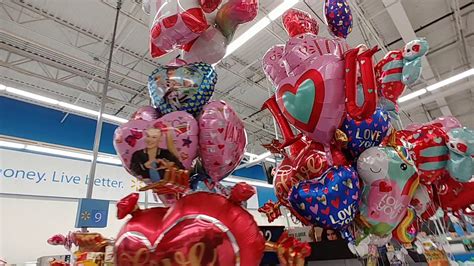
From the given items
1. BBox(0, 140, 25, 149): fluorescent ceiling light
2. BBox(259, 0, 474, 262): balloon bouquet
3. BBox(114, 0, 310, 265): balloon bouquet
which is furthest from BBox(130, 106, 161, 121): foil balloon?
BBox(0, 140, 25, 149): fluorescent ceiling light

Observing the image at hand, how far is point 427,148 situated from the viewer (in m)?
1.37

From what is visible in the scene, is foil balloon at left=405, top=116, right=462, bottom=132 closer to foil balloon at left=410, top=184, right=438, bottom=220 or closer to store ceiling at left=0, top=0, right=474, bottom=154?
foil balloon at left=410, top=184, right=438, bottom=220

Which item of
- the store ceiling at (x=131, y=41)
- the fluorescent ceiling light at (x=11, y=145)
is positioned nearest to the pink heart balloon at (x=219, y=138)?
the store ceiling at (x=131, y=41)

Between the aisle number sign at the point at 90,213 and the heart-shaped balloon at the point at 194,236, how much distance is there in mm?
1544

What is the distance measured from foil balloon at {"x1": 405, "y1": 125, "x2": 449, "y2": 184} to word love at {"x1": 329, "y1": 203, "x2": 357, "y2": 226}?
47 centimetres

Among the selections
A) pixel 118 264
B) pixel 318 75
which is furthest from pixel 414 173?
pixel 118 264

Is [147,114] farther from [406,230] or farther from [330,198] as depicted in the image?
[406,230]

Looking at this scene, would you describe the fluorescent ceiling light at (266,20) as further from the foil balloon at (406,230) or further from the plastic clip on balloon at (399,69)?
the foil balloon at (406,230)

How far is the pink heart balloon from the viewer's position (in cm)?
97

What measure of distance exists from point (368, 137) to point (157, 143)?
85cm

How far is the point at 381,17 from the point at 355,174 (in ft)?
13.7

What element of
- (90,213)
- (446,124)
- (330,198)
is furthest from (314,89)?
(90,213)

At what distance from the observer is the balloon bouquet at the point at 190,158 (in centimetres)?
68

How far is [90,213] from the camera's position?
2.11m
